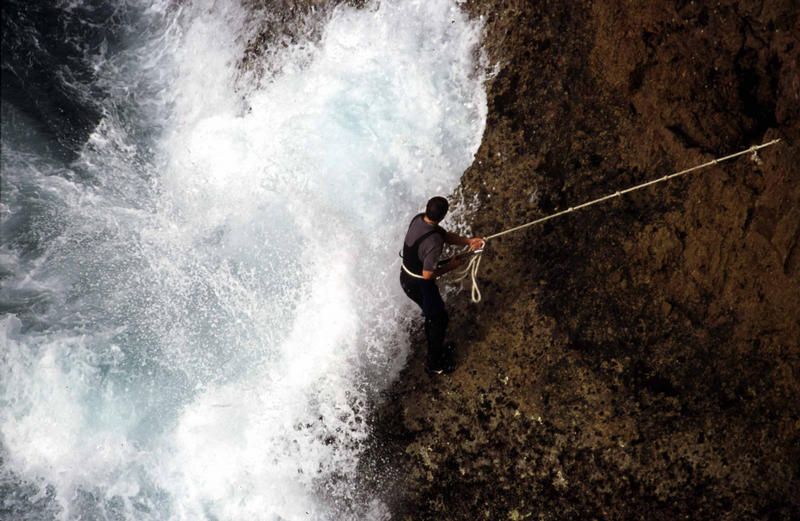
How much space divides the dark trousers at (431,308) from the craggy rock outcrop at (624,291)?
0.40m

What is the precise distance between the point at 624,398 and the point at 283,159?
154 inches

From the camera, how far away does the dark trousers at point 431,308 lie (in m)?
4.13

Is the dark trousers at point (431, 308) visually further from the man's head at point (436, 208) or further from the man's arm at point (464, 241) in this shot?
the man's head at point (436, 208)

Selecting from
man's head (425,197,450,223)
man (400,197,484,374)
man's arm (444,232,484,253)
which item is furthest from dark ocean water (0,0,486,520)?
man's head (425,197,450,223)

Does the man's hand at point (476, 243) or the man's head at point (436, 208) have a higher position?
the man's head at point (436, 208)

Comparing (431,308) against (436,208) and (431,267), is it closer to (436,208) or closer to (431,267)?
(431,267)

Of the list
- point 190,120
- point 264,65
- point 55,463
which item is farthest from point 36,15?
point 55,463

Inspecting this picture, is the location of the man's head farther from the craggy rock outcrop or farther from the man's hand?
the craggy rock outcrop

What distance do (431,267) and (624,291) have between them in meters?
1.71

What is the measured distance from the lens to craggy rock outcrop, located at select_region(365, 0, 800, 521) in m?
3.96

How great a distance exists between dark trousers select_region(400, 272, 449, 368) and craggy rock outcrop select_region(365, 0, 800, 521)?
40 cm

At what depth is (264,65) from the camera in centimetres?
551

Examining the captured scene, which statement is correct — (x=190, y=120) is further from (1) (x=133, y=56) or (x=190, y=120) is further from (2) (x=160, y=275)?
(2) (x=160, y=275)

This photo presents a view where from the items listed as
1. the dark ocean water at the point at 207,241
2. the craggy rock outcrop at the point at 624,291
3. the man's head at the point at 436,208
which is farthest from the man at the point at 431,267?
the dark ocean water at the point at 207,241
